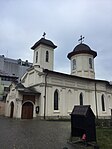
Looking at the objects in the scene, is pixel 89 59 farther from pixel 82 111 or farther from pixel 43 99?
pixel 82 111

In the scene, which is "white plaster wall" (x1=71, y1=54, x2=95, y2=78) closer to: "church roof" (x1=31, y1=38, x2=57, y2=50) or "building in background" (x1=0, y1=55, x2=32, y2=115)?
"church roof" (x1=31, y1=38, x2=57, y2=50)

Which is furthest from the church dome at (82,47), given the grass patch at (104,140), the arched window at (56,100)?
the grass patch at (104,140)

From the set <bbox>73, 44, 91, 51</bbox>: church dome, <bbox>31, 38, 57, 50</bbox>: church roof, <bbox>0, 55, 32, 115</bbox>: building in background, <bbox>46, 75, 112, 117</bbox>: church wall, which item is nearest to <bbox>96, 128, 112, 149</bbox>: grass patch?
<bbox>46, 75, 112, 117</bbox>: church wall

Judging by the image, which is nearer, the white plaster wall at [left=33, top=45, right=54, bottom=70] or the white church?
the white church

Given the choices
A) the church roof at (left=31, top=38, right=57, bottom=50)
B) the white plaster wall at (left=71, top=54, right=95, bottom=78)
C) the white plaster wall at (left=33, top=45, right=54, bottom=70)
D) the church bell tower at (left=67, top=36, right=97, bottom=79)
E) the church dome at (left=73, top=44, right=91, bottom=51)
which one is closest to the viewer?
the white plaster wall at (left=33, top=45, right=54, bottom=70)

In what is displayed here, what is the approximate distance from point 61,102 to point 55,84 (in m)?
3.07

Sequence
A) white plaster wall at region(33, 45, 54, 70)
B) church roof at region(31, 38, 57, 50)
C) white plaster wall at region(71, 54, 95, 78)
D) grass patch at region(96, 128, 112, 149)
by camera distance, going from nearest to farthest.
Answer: grass patch at region(96, 128, 112, 149), white plaster wall at region(33, 45, 54, 70), church roof at region(31, 38, 57, 50), white plaster wall at region(71, 54, 95, 78)

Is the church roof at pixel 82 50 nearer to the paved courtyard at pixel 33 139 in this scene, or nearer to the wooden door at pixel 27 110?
the wooden door at pixel 27 110

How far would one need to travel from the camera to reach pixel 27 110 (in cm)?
2380

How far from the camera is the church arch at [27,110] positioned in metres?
23.4

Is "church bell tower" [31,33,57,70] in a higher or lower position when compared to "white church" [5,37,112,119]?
higher

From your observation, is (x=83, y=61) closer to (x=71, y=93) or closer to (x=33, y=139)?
(x=71, y=93)

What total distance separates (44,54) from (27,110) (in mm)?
11077

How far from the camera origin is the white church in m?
23.8
